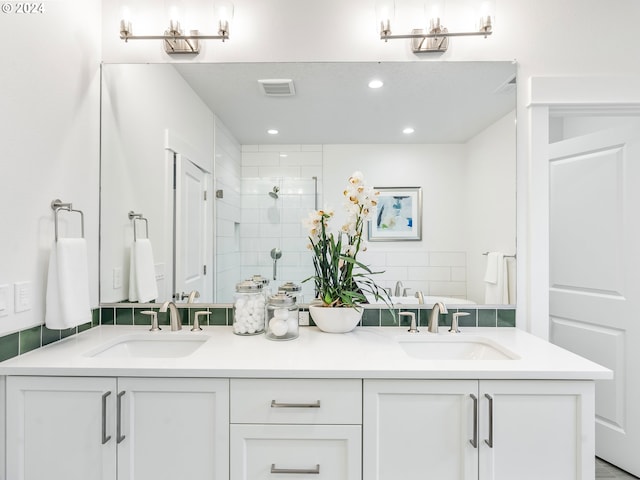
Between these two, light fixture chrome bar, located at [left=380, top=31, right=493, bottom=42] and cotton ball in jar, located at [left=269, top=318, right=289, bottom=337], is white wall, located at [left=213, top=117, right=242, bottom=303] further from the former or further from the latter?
light fixture chrome bar, located at [left=380, top=31, right=493, bottom=42]

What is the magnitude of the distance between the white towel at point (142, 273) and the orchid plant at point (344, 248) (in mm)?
806

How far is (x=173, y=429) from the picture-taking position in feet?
3.95

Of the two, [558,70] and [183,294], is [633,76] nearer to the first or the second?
[558,70]

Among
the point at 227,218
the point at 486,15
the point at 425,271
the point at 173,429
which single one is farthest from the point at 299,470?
the point at 486,15

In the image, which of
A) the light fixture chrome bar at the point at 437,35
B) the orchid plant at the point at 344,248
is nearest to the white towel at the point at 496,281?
the orchid plant at the point at 344,248

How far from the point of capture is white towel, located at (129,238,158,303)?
177 centimetres

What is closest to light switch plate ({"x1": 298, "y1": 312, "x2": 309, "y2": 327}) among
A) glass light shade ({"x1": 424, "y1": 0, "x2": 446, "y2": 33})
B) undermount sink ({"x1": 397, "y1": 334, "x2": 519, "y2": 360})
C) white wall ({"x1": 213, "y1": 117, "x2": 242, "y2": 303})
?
white wall ({"x1": 213, "y1": 117, "x2": 242, "y2": 303})

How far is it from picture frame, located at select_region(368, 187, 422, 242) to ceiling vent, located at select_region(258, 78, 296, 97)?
65 centimetres

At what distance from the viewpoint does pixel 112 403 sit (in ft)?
3.96

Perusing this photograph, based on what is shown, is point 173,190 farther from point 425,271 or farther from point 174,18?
point 425,271

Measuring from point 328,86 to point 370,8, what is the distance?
430 millimetres

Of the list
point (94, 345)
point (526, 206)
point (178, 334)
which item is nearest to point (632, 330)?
point (526, 206)

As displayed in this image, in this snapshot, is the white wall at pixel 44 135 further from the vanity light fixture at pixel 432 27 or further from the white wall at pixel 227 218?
the vanity light fixture at pixel 432 27

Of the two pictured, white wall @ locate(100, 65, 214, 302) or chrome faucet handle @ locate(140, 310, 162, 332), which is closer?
chrome faucet handle @ locate(140, 310, 162, 332)
